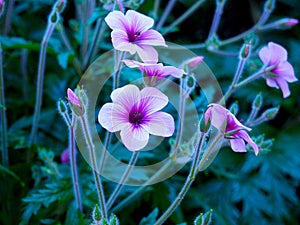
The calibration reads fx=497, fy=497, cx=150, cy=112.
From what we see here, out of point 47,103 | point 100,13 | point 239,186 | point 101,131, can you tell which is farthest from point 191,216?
point 100,13

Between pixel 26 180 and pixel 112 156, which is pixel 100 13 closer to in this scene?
pixel 112 156

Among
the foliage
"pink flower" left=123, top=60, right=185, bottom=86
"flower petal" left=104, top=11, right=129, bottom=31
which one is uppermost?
"flower petal" left=104, top=11, right=129, bottom=31

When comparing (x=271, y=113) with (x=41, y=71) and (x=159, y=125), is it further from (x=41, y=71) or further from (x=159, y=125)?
(x=41, y=71)

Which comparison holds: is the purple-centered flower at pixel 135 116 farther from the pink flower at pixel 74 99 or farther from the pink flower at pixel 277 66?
the pink flower at pixel 277 66

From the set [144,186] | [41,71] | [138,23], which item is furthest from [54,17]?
[144,186]

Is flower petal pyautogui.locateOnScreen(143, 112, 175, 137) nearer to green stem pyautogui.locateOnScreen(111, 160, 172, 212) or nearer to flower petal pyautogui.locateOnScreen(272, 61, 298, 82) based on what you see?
green stem pyautogui.locateOnScreen(111, 160, 172, 212)

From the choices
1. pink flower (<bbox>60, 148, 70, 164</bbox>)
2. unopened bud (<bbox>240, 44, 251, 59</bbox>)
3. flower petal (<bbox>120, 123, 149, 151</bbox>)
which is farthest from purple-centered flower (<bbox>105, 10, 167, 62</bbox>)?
pink flower (<bbox>60, 148, 70, 164</bbox>)

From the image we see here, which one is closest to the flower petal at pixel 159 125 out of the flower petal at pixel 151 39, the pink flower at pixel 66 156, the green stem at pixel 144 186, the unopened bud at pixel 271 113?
the flower petal at pixel 151 39
